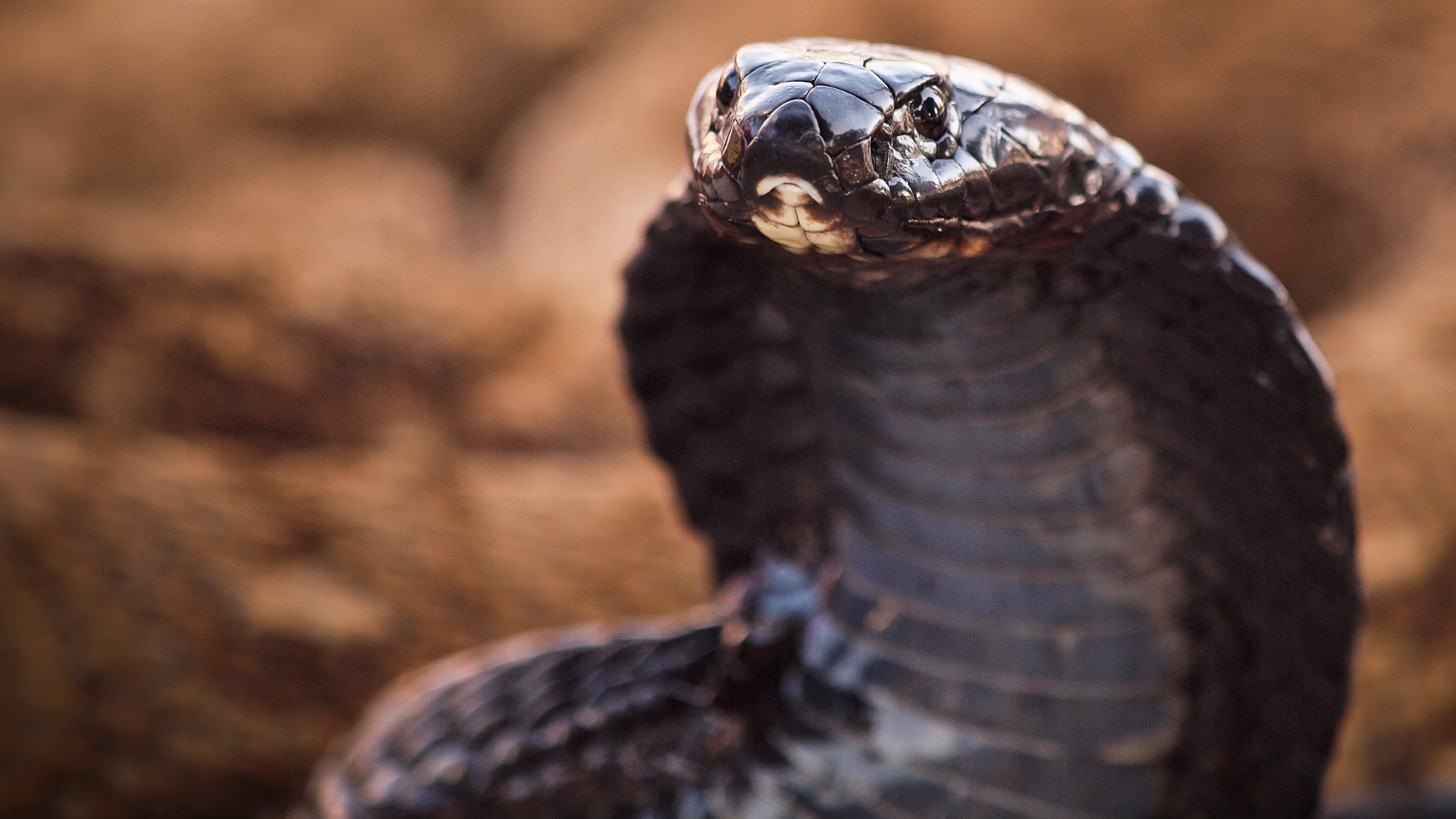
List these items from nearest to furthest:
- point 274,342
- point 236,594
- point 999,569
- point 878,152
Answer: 1. point 878,152
2. point 999,569
3. point 236,594
4. point 274,342

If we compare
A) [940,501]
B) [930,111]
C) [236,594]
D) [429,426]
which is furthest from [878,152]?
[429,426]

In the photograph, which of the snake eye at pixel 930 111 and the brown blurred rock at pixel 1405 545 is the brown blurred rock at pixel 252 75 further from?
the snake eye at pixel 930 111

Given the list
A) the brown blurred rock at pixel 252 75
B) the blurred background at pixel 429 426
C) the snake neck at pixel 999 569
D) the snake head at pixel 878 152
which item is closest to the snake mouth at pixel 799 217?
the snake head at pixel 878 152

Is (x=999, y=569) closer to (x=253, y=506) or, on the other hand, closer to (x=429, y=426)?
(x=253, y=506)

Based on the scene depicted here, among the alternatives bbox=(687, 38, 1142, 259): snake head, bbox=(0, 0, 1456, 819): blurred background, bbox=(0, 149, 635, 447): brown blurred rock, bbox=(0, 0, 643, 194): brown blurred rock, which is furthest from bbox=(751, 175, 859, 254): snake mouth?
bbox=(0, 0, 643, 194): brown blurred rock

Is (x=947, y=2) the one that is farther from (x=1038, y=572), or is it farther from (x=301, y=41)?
(x=1038, y=572)
